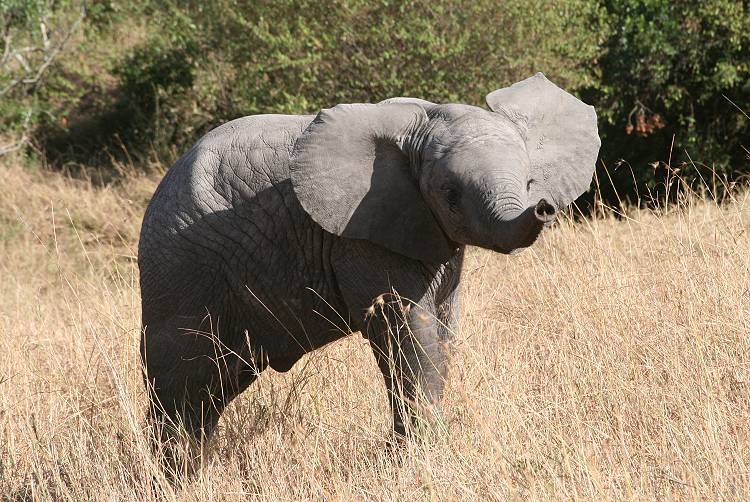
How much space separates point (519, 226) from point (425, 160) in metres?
0.80

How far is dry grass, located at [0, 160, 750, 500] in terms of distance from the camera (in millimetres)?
3889

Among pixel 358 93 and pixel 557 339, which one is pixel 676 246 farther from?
pixel 358 93

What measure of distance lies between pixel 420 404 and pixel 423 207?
818mm

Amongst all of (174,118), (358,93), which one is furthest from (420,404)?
(174,118)

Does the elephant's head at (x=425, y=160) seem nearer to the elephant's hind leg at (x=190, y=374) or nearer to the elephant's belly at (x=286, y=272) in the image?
the elephant's belly at (x=286, y=272)

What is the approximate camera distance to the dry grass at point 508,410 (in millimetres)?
3889

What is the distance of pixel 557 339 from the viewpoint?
5.60 metres

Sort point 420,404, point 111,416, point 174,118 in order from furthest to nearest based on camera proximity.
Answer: point 174,118 < point 111,416 < point 420,404

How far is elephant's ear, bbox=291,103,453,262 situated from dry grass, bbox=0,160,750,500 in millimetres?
514

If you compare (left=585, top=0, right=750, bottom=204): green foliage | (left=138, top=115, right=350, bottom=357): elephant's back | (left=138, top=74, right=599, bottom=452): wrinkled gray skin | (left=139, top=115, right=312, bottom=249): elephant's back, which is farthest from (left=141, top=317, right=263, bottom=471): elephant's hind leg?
(left=585, top=0, right=750, bottom=204): green foliage

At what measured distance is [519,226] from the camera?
3.80 metres

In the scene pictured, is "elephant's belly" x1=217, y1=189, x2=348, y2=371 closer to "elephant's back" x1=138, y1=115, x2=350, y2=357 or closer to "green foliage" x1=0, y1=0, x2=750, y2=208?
"elephant's back" x1=138, y1=115, x2=350, y2=357

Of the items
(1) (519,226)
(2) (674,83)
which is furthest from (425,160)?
(2) (674,83)

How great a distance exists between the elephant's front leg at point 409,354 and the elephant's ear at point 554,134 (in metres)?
0.74
